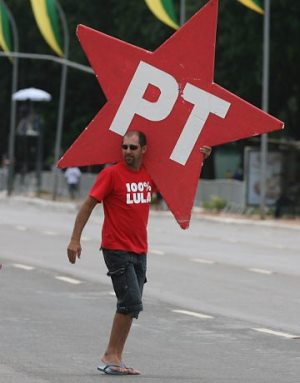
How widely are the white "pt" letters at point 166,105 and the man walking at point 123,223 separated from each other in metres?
0.24

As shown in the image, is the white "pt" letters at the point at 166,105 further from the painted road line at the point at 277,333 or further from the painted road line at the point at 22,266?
the painted road line at the point at 22,266

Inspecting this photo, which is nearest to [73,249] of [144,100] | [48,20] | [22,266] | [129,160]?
[129,160]

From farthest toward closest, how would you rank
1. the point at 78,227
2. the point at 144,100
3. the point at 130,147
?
the point at 144,100 → the point at 78,227 → the point at 130,147

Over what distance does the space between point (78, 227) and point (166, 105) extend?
1.06m

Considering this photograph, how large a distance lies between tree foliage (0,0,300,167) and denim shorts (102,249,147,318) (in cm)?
4180

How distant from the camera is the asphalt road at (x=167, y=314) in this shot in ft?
34.0

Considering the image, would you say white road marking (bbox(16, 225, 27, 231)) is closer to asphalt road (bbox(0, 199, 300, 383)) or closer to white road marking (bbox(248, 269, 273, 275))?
asphalt road (bbox(0, 199, 300, 383))

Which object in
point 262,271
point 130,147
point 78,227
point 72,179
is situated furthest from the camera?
point 72,179

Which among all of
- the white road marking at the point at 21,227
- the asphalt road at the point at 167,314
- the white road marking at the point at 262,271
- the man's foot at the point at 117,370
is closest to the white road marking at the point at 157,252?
the asphalt road at the point at 167,314

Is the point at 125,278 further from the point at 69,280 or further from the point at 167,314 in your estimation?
the point at 69,280

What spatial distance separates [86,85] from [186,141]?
65886mm

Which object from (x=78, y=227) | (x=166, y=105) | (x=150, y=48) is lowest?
(x=78, y=227)

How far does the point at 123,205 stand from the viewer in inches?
386

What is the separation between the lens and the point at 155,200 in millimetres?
50562
